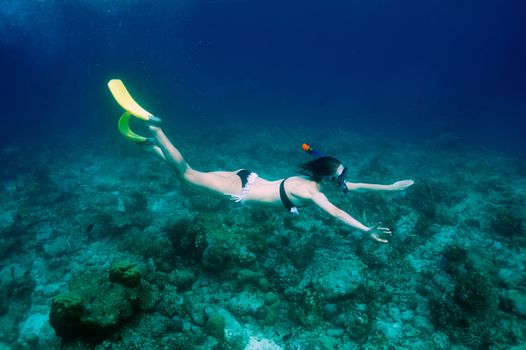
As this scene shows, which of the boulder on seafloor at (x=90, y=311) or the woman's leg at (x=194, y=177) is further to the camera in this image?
the woman's leg at (x=194, y=177)

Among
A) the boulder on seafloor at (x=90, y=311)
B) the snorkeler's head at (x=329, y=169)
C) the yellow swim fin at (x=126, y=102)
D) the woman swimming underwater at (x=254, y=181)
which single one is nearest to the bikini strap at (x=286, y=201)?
the woman swimming underwater at (x=254, y=181)

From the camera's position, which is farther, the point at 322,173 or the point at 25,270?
the point at 25,270

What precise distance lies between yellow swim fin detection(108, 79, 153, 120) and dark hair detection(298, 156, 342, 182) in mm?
3881

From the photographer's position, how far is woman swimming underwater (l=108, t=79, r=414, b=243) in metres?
4.92

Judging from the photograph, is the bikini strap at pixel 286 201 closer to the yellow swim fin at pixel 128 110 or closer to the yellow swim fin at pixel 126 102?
the yellow swim fin at pixel 128 110

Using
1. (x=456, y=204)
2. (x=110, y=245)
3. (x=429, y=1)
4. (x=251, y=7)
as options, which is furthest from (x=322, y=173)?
(x=429, y=1)

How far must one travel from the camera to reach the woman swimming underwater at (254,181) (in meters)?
4.92

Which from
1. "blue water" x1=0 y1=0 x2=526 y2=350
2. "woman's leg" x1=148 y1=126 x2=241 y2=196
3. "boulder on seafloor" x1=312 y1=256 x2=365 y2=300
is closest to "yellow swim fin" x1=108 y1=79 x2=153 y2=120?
"woman's leg" x1=148 y1=126 x2=241 y2=196

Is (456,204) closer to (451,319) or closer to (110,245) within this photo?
(451,319)

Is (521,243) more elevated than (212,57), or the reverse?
(212,57)

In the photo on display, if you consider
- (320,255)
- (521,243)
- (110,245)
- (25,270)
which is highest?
(521,243)

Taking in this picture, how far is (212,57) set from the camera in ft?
538

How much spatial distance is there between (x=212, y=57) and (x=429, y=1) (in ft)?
391

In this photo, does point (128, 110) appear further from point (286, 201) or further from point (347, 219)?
point (347, 219)
